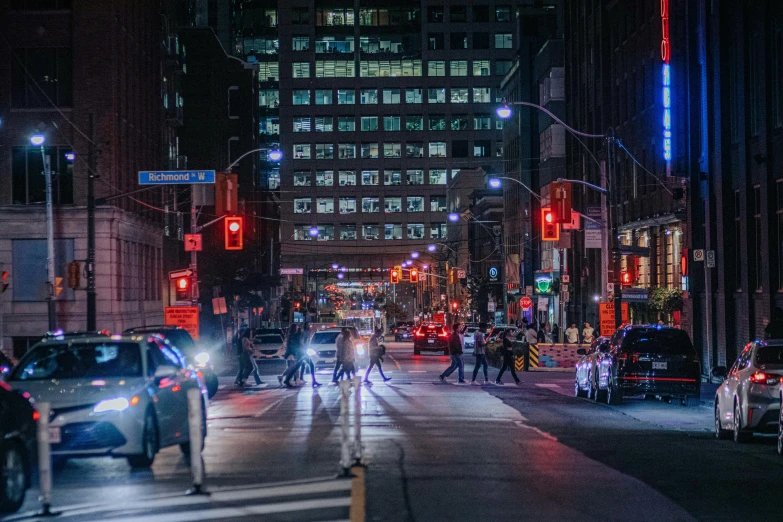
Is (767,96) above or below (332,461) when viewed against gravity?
above

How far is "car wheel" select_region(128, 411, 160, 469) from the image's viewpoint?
14.2 meters

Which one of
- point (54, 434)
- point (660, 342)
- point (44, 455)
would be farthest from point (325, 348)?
point (44, 455)

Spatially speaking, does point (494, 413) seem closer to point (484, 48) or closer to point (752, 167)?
point (752, 167)

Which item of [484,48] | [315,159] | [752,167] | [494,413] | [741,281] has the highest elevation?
[484,48]

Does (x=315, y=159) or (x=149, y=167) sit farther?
(x=315, y=159)

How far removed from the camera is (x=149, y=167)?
5766cm

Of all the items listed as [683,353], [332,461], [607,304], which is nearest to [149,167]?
[607,304]

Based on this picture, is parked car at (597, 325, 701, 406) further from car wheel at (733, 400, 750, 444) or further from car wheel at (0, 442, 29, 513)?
car wheel at (0, 442, 29, 513)

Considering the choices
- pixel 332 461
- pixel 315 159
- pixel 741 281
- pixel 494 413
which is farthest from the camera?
pixel 315 159

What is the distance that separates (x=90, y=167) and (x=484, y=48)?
123m

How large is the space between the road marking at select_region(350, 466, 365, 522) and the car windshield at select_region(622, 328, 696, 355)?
44.4 feet

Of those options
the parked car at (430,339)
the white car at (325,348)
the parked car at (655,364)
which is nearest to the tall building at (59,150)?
the white car at (325,348)

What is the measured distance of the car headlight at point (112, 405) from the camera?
13873 mm

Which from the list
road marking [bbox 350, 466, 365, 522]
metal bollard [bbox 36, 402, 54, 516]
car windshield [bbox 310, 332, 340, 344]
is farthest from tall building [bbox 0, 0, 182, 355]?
metal bollard [bbox 36, 402, 54, 516]
